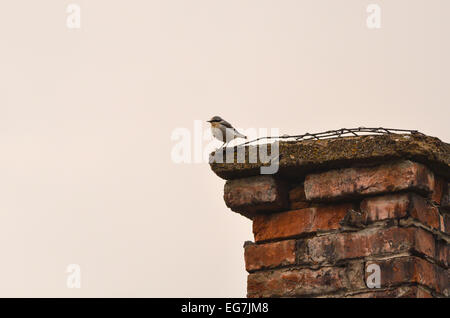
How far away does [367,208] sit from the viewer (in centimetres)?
469

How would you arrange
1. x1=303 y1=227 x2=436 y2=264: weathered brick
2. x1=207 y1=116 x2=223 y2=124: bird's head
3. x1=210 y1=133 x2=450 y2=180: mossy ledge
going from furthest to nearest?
x1=207 y1=116 x2=223 y2=124: bird's head < x1=210 y1=133 x2=450 y2=180: mossy ledge < x1=303 y1=227 x2=436 y2=264: weathered brick

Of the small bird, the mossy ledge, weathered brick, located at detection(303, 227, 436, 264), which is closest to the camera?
weathered brick, located at detection(303, 227, 436, 264)

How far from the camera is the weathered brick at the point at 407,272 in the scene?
4.45 meters

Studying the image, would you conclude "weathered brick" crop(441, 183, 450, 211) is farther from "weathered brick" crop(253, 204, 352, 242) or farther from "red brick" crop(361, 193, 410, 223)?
"weathered brick" crop(253, 204, 352, 242)

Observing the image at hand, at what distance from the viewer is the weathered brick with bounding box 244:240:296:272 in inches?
189

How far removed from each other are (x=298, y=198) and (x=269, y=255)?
1.21 ft

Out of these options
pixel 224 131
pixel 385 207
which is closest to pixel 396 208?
pixel 385 207

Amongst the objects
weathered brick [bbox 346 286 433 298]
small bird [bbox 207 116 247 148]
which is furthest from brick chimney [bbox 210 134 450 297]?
small bird [bbox 207 116 247 148]

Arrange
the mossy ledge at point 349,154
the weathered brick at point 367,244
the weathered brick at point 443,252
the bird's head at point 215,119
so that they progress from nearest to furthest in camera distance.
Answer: the weathered brick at point 367,244 → the mossy ledge at point 349,154 → the weathered brick at point 443,252 → the bird's head at point 215,119

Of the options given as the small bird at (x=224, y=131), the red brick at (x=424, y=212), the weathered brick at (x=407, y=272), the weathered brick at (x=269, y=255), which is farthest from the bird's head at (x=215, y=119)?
the weathered brick at (x=407, y=272)

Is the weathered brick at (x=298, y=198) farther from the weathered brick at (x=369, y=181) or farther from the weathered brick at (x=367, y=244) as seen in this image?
the weathered brick at (x=367, y=244)

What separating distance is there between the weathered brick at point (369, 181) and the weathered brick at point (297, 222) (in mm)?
78

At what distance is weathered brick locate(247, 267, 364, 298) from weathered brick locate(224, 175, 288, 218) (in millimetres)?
379
